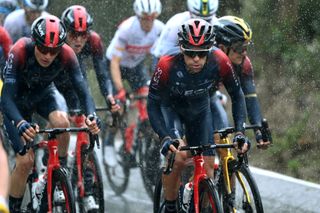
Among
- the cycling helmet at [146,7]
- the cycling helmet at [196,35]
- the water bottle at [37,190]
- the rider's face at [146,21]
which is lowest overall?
the water bottle at [37,190]

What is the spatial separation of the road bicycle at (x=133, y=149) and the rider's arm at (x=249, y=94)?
7.89ft

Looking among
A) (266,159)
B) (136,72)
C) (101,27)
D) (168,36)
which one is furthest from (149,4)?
(101,27)

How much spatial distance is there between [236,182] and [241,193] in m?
0.15

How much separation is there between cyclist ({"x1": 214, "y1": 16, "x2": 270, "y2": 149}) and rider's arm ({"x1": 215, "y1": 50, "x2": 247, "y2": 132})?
0.58 m

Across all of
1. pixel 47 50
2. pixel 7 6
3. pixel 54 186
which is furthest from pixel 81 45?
pixel 7 6

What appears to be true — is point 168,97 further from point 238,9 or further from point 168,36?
point 238,9

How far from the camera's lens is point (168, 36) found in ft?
32.8

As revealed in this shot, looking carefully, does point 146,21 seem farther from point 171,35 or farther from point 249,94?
point 249,94

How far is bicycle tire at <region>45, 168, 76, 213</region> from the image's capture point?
739cm

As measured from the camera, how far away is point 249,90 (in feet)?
26.9

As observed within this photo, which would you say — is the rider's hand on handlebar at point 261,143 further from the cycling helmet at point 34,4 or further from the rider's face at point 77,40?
the cycling helmet at point 34,4

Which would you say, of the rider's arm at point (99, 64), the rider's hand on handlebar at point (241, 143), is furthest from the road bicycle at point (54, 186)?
the rider's arm at point (99, 64)

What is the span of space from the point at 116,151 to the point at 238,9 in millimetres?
4938

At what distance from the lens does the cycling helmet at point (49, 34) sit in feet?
25.1
